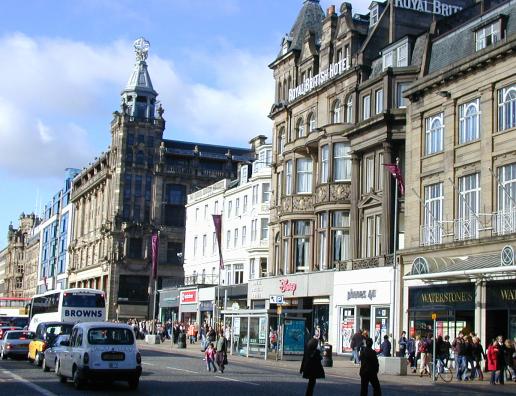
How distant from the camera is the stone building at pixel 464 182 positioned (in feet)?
112

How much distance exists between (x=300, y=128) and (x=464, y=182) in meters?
19.2

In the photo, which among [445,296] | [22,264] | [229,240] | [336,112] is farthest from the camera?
[22,264]

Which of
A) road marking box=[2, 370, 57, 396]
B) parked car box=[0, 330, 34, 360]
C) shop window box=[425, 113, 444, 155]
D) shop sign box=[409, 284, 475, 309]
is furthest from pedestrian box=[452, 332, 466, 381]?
parked car box=[0, 330, 34, 360]

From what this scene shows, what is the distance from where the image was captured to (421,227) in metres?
40.1

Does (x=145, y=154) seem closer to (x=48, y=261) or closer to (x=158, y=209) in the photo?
(x=158, y=209)

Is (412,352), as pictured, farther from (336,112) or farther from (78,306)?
(78,306)

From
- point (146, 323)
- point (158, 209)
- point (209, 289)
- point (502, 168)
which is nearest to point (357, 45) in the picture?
point (502, 168)

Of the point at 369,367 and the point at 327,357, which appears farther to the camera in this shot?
the point at 327,357

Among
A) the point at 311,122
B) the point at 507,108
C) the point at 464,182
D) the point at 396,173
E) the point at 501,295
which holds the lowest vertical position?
the point at 501,295

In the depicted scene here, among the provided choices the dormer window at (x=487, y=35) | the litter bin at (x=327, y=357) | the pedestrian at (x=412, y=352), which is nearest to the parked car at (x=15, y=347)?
the litter bin at (x=327, y=357)

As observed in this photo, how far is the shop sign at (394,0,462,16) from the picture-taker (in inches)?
1987

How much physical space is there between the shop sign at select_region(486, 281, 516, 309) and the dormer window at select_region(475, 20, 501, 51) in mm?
10381

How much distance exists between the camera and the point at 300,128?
55000 mm

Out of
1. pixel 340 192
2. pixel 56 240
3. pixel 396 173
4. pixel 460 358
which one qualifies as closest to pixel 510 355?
pixel 460 358
